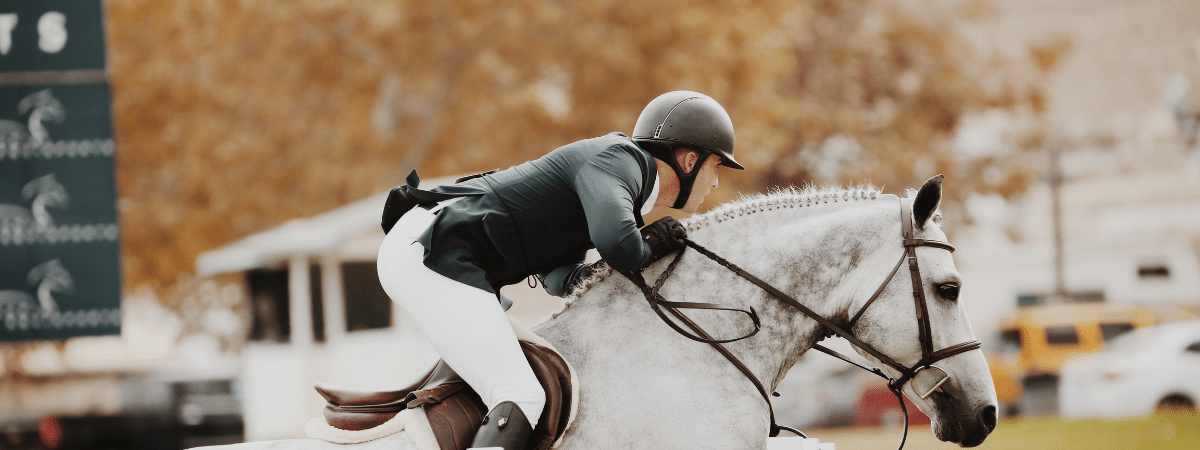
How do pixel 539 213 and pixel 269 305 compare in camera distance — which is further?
pixel 269 305

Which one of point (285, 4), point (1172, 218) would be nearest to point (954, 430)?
point (285, 4)

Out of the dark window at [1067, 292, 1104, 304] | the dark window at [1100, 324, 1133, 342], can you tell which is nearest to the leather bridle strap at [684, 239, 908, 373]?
the dark window at [1100, 324, 1133, 342]

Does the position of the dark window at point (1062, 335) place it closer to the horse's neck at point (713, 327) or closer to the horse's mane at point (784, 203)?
the horse's mane at point (784, 203)

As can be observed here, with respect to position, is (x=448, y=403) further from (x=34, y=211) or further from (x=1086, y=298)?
(x=1086, y=298)

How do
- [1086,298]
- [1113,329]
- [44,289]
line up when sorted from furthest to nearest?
[1086,298], [1113,329], [44,289]

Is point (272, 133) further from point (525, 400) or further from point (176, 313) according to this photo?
point (525, 400)

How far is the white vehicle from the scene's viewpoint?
50.2ft

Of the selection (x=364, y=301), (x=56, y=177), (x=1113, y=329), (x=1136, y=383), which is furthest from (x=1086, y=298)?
(x=56, y=177)

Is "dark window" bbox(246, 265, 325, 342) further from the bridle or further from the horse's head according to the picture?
the horse's head

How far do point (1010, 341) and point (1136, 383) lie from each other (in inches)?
98.4

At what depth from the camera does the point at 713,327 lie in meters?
3.49

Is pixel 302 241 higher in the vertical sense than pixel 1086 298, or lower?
higher

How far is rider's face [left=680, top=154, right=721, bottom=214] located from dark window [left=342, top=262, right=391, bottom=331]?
11868 mm

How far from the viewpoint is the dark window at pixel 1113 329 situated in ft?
59.1
